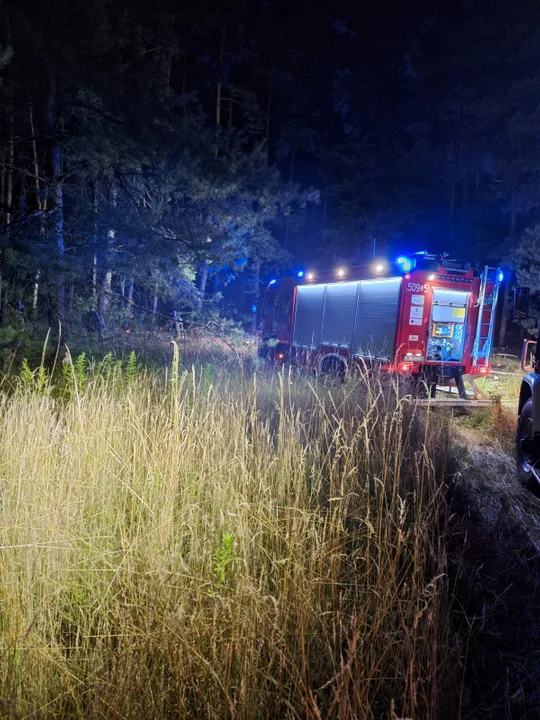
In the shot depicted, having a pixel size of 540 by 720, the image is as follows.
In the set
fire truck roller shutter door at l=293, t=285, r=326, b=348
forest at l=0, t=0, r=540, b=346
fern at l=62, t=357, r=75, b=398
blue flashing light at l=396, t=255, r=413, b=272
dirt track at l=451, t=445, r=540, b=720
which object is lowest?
dirt track at l=451, t=445, r=540, b=720

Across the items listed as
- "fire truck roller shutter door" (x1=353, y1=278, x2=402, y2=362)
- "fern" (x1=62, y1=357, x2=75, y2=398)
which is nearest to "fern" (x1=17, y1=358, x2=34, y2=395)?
"fern" (x1=62, y1=357, x2=75, y2=398)

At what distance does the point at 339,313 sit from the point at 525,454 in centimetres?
679

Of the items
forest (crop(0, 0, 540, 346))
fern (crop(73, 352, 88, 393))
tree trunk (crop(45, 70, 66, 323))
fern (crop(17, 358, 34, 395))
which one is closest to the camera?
Result: fern (crop(17, 358, 34, 395))

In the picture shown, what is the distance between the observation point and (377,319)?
1032cm

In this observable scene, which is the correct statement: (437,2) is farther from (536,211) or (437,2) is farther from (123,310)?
(123,310)

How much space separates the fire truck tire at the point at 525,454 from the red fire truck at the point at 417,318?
3.53 meters

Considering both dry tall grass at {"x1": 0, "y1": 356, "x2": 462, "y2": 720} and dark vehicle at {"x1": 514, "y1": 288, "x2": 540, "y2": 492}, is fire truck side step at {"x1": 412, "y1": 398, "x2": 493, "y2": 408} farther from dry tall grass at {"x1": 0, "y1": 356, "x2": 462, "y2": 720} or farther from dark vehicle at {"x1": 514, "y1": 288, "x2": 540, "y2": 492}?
dry tall grass at {"x1": 0, "y1": 356, "x2": 462, "y2": 720}

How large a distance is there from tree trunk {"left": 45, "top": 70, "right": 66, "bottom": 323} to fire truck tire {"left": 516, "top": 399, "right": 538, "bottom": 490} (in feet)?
21.4

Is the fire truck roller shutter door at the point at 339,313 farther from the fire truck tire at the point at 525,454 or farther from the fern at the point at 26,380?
the fern at the point at 26,380

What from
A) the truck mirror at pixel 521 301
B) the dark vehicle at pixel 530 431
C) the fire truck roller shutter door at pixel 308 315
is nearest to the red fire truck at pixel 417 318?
the fire truck roller shutter door at pixel 308 315

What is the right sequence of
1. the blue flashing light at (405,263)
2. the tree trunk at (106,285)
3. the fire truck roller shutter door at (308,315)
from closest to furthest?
1. the tree trunk at (106,285)
2. the blue flashing light at (405,263)
3. the fire truck roller shutter door at (308,315)

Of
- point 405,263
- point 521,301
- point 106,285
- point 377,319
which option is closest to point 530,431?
point 521,301

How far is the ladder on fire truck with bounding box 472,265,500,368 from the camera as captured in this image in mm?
9836

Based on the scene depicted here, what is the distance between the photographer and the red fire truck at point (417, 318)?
960 cm
